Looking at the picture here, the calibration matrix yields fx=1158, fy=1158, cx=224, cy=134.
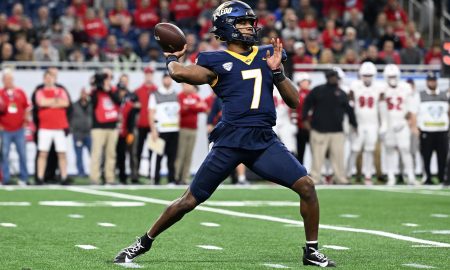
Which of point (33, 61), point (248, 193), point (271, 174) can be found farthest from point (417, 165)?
point (271, 174)

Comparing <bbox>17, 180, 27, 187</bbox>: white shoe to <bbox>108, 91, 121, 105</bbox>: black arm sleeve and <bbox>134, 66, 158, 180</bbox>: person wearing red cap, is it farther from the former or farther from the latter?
<bbox>134, 66, 158, 180</bbox>: person wearing red cap

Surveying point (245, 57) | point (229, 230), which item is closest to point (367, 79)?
point (229, 230)

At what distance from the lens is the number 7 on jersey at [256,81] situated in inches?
325

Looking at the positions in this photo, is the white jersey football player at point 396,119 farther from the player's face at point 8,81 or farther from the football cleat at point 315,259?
the football cleat at point 315,259

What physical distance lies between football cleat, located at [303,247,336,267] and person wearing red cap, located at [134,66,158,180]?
40.8ft

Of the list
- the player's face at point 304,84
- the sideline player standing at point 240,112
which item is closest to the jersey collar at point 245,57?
the sideline player standing at point 240,112

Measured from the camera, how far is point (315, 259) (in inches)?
320

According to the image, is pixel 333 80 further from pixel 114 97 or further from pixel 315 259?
pixel 315 259

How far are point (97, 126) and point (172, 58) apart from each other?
11420 millimetres

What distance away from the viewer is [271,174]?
8180mm

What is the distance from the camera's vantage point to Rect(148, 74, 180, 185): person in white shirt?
19.6 metres

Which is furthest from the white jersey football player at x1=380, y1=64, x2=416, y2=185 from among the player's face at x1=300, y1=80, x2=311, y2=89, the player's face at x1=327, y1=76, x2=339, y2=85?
the player's face at x1=300, y1=80, x2=311, y2=89

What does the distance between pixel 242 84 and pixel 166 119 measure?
37.5 ft

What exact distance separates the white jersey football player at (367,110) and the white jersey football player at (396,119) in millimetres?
181
